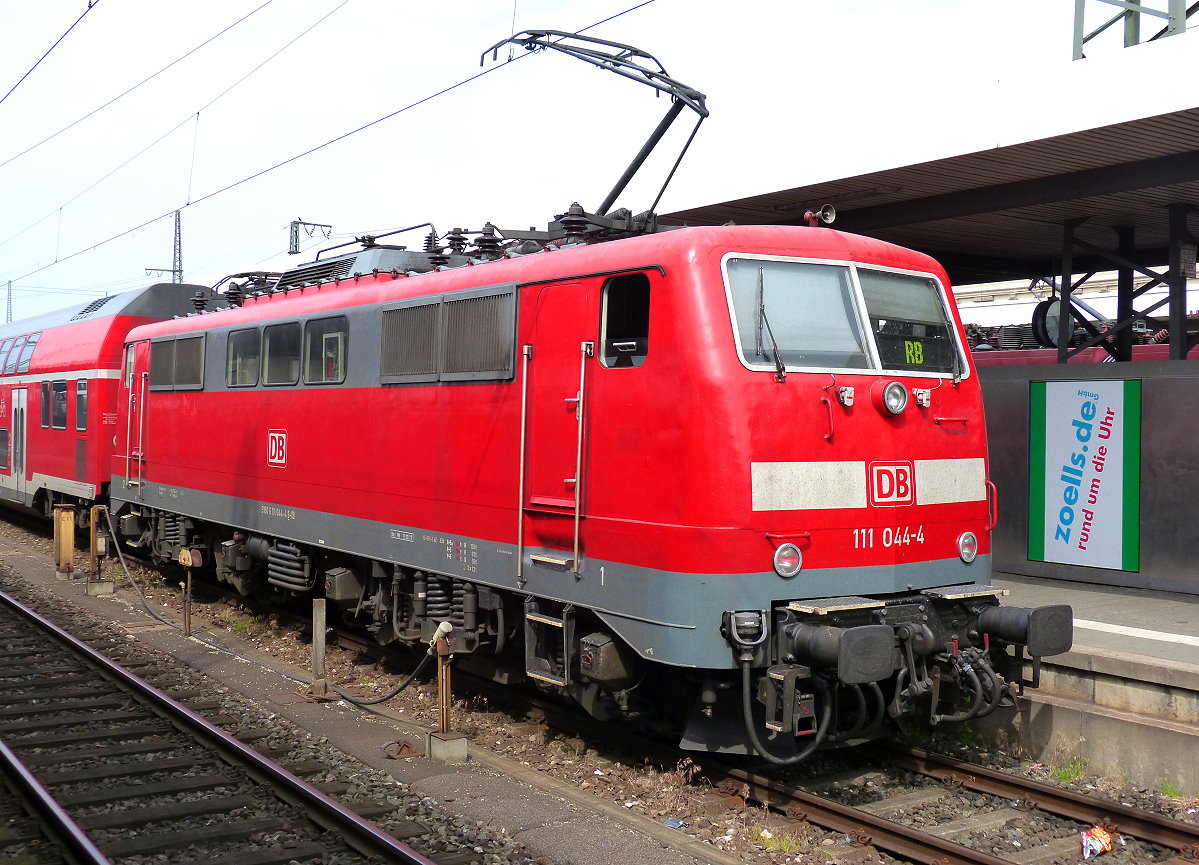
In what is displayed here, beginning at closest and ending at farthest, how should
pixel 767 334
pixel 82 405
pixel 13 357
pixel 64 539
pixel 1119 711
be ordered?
pixel 767 334 → pixel 1119 711 → pixel 64 539 → pixel 82 405 → pixel 13 357

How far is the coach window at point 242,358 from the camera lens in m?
11.6

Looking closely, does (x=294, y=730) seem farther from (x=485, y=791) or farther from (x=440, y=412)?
(x=440, y=412)

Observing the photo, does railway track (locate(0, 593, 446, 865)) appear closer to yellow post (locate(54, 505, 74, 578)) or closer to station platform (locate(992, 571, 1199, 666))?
station platform (locate(992, 571, 1199, 666))

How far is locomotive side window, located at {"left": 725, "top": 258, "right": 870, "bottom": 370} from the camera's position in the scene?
6534 millimetres

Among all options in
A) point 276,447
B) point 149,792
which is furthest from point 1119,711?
point 276,447

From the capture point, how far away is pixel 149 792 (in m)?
6.91

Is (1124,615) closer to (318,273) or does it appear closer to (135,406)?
(318,273)

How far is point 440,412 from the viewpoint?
8.48 metres

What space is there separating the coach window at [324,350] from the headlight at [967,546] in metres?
5.41

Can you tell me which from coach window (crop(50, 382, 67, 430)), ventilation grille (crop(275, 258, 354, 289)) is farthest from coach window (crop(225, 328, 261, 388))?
coach window (crop(50, 382, 67, 430))

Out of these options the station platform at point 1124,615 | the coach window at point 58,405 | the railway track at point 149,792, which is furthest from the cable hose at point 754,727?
the coach window at point 58,405

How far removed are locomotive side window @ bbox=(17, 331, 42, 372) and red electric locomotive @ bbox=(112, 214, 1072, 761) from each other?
1405cm

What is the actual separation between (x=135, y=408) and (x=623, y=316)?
10245 mm

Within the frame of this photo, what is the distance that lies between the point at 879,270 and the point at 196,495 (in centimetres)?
897
